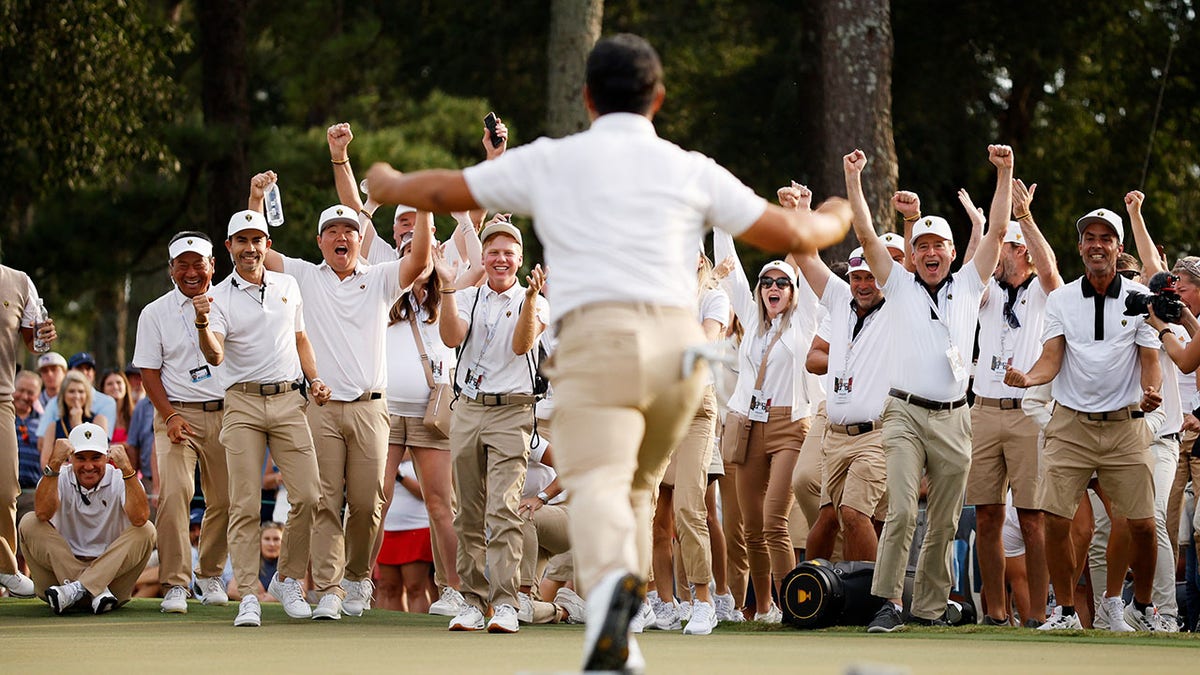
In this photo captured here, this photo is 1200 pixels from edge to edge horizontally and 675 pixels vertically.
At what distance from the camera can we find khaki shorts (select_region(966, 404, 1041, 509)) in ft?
38.4

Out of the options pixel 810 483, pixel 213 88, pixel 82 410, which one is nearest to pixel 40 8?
pixel 213 88

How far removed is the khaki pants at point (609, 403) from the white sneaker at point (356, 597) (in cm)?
557

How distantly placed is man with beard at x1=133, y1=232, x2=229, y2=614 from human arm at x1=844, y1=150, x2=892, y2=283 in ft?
13.7

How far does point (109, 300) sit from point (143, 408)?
41.8 feet

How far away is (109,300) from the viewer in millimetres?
27734

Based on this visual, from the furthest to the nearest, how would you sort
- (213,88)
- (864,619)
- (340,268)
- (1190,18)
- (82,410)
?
1. (1190,18)
2. (213,88)
3. (82,410)
4. (340,268)
5. (864,619)

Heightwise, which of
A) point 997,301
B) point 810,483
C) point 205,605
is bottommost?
point 205,605

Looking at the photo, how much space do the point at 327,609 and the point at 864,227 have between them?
3907 mm

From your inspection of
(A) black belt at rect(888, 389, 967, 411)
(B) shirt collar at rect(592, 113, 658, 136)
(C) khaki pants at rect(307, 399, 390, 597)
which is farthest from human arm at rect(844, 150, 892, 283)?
(B) shirt collar at rect(592, 113, 658, 136)

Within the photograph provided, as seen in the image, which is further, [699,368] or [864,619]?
[864,619]

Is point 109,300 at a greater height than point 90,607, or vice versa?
point 109,300

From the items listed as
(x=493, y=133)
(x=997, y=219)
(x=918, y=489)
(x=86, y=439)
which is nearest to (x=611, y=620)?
(x=493, y=133)

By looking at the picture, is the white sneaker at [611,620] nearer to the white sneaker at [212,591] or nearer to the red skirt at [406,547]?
the white sneaker at [212,591]

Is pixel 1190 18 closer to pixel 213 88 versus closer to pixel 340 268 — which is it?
pixel 213 88
